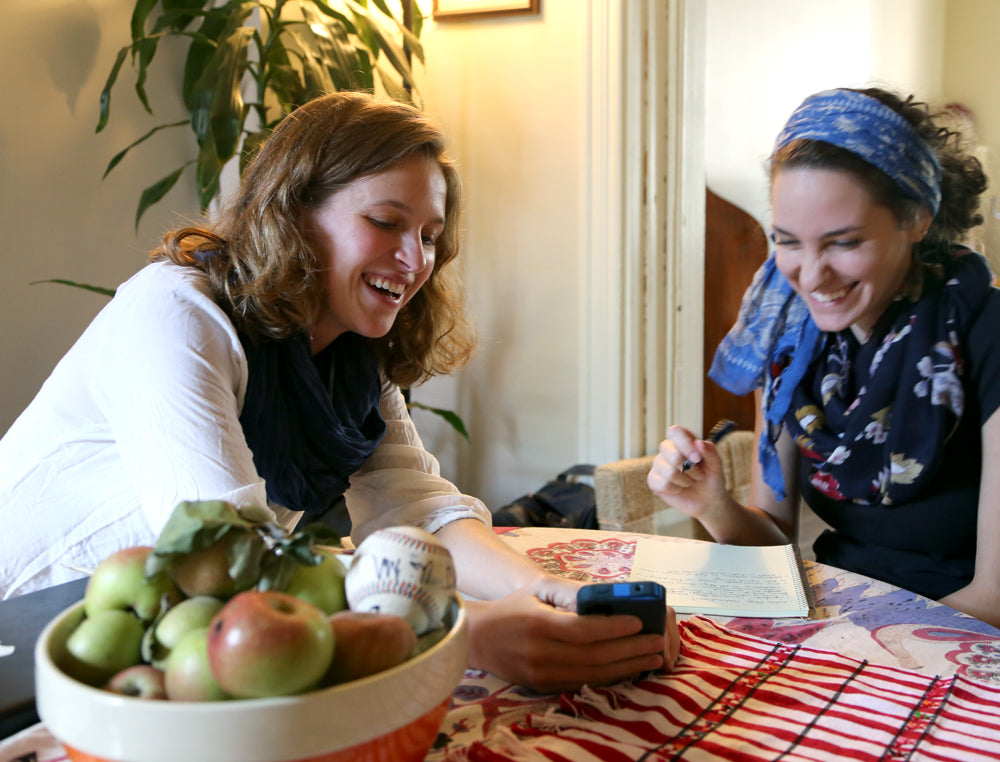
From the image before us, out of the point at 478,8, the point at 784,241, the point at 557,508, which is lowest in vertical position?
the point at 557,508

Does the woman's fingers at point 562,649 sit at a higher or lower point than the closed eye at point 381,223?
lower

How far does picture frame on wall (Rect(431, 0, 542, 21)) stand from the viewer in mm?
2418

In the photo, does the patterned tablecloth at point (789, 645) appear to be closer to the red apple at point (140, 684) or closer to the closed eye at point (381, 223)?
the red apple at point (140, 684)

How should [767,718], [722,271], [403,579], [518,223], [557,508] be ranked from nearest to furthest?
1. [403,579]
2. [767,718]
3. [557,508]
4. [518,223]
5. [722,271]

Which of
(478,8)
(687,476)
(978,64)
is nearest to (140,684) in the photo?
(687,476)

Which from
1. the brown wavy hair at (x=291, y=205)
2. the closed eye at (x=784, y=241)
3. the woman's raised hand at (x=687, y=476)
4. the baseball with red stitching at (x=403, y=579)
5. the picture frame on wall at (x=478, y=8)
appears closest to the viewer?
the baseball with red stitching at (x=403, y=579)

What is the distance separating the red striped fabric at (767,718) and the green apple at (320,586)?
16 cm

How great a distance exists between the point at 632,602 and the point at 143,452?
1.66ft

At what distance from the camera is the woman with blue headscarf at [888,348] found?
1204 mm

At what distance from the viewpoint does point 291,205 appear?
3.70 feet

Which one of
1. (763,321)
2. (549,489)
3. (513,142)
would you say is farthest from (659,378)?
(763,321)

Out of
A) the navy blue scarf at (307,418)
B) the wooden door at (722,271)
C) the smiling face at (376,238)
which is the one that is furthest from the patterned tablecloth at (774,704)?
the wooden door at (722,271)

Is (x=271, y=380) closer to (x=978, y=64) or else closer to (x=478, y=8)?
(x=478, y=8)

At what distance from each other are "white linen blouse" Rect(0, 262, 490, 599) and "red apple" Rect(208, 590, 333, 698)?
0.37 metres
